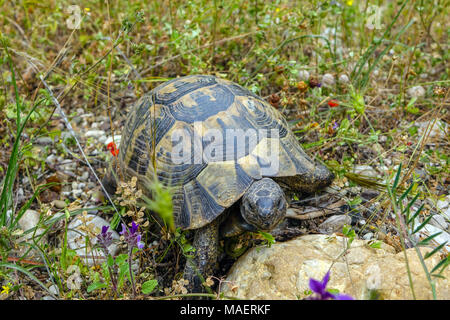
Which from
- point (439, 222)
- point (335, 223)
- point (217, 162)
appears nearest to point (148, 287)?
point (217, 162)

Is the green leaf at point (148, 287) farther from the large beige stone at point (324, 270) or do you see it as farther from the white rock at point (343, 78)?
the white rock at point (343, 78)

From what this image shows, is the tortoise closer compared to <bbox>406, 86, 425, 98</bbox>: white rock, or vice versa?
the tortoise

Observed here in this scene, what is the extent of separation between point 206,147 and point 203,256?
0.63 meters

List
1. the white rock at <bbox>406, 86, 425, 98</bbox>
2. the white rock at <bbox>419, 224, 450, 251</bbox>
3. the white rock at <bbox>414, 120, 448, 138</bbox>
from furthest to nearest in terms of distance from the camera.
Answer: the white rock at <bbox>406, 86, 425, 98</bbox> → the white rock at <bbox>414, 120, 448, 138</bbox> → the white rock at <bbox>419, 224, 450, 251</bbox>

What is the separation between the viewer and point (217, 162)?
2.39m

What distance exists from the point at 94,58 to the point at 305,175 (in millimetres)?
2499

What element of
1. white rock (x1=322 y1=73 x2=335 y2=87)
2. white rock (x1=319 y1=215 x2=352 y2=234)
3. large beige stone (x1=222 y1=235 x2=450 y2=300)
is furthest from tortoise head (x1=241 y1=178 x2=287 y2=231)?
white rock (x1=322 y1=73 x2=335 y2=87)

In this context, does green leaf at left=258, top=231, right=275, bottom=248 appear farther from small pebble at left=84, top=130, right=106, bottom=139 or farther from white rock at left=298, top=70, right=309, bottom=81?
small pebble at left=84, top=130, right=106, bottom=139

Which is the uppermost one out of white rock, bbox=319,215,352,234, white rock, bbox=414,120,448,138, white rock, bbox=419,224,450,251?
white rock, bbox=414,120,448,138

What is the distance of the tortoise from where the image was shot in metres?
2.30

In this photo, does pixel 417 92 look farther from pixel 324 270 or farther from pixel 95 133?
pixel 95 133

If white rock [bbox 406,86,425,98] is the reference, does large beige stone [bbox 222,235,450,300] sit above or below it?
below
